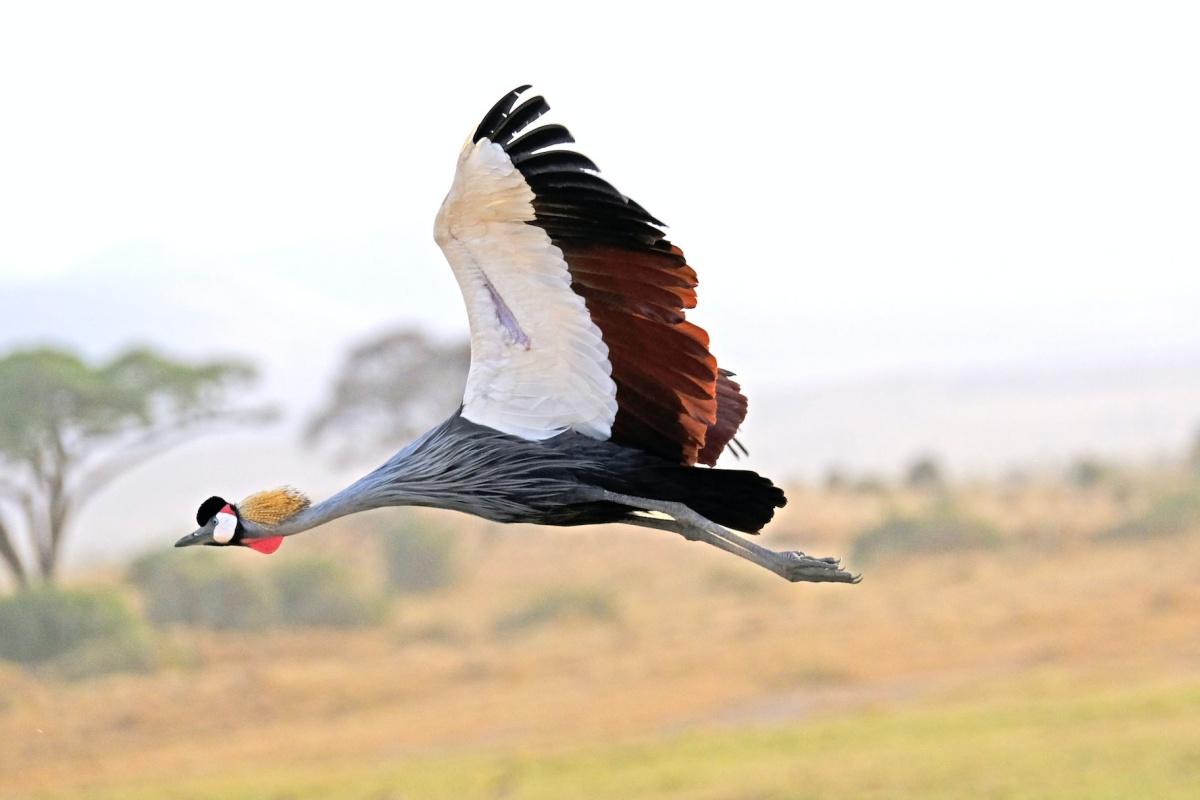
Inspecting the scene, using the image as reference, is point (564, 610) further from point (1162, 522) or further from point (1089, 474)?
point (1089, 474)

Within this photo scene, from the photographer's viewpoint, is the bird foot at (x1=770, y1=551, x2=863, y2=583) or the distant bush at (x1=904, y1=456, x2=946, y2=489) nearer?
the bird foot at (x1=770, y1=551, x2=863, y2=583)

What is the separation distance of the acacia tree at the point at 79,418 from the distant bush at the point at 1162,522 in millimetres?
14993

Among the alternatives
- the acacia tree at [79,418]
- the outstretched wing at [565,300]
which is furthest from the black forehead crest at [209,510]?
the acacia tree at [79,418]

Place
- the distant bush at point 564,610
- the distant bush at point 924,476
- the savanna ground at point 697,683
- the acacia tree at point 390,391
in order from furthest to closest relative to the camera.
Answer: the distant bush at point 924,476, the acacia tree at point 390,391, the distant bush at point 564,610, the savanna ground at point 697,683

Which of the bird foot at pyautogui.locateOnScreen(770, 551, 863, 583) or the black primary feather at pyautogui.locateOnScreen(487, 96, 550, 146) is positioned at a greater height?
the black primary feather at pyautogui.locateOnScreen(487, 96, 550, 146)

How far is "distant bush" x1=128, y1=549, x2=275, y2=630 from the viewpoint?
3172cm

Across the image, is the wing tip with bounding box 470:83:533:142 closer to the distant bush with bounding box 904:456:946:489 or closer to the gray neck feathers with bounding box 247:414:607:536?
the gray neck feathers with bounding box 247:414:607:536

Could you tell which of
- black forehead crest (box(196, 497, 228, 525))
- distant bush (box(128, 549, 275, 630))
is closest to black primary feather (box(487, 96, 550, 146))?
black forehead crest (box(196, 497, 228, 525))

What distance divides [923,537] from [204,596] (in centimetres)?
1234

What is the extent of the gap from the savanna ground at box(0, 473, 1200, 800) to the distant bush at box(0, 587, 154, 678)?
0.45 metres

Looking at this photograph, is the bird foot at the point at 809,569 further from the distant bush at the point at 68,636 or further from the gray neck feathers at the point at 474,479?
the distant bush at the point at 68,636

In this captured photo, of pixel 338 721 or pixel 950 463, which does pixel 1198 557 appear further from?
pixel 950 463

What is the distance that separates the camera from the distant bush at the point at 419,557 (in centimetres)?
3547

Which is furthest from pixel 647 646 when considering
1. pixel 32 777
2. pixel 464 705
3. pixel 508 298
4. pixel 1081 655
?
pixel 508 298
